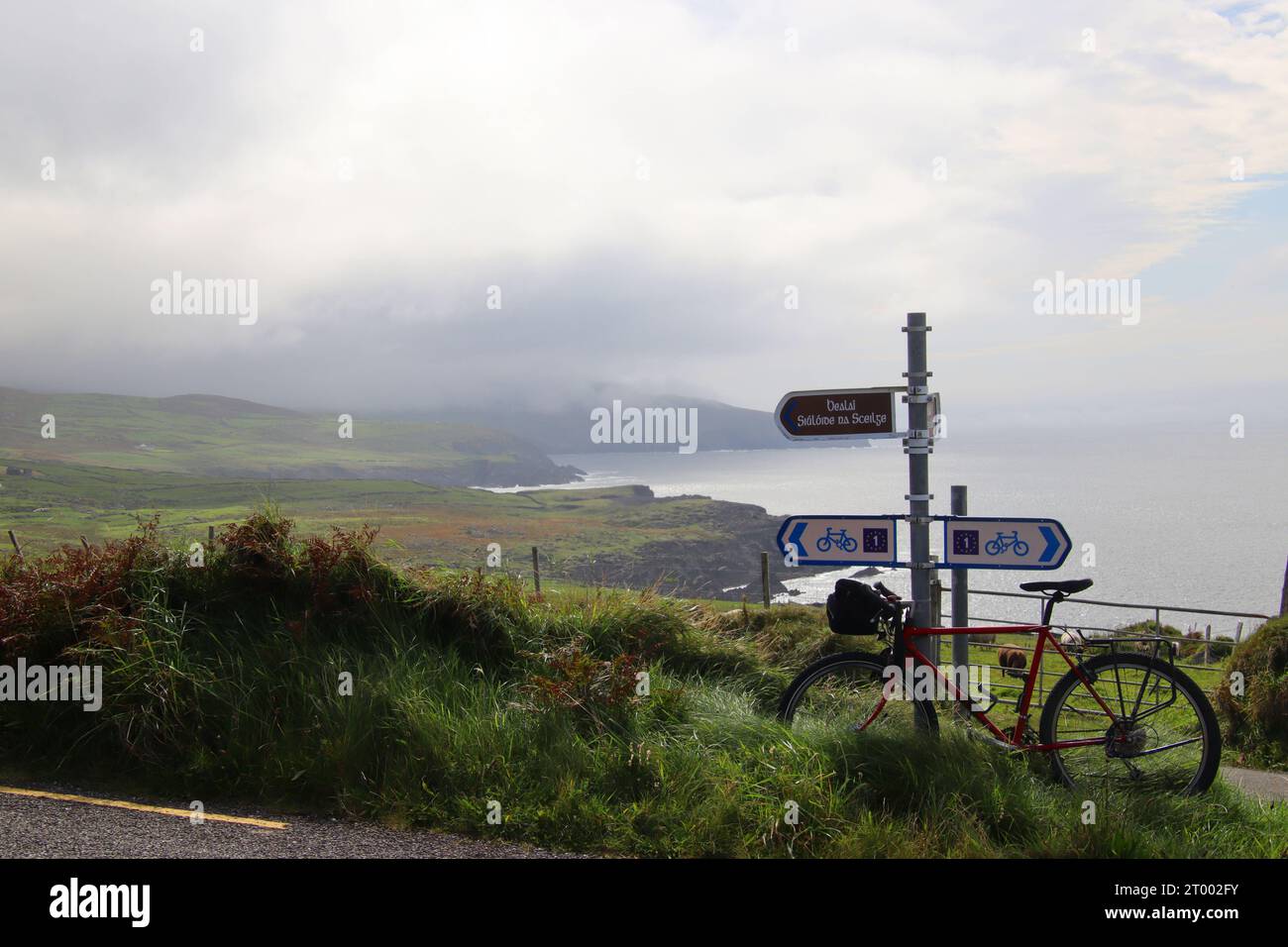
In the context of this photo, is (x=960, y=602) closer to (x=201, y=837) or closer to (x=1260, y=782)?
(x=1260, y=782)

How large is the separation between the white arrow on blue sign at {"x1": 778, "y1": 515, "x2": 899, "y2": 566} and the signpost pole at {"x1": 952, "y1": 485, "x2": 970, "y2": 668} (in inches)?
29.9

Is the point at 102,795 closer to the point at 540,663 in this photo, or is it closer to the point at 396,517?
the point at 540,663

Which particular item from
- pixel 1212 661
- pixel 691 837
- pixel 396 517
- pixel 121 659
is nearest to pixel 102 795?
pixel 121 659

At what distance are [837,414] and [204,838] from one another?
14.1ft

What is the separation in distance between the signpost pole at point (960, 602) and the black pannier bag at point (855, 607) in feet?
2.94

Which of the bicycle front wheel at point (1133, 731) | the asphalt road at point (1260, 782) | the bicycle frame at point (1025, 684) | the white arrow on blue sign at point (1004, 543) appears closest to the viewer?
the bicycle front wheel at point (1133, 731)

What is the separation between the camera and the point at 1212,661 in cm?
2923

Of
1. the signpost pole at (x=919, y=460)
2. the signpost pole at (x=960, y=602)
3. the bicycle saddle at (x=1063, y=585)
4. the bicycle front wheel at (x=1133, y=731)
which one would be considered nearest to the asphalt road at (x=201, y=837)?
the signpost pole at (x=919, y=460)

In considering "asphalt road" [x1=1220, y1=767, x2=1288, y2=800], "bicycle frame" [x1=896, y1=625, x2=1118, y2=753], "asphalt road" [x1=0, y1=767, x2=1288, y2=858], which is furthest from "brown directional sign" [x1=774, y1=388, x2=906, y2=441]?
"asphalt road" [x1=1220, y1=767, x2=1288, y2=800]

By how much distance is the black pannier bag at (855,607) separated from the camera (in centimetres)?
570

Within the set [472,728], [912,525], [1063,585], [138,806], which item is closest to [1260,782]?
[1063,585]

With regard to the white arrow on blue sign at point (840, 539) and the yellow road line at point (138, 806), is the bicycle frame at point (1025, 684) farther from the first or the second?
the yellow road line at point (138, 806)

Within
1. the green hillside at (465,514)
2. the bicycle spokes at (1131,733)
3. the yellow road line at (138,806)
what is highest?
the bicycle spokes at (1131,733)
